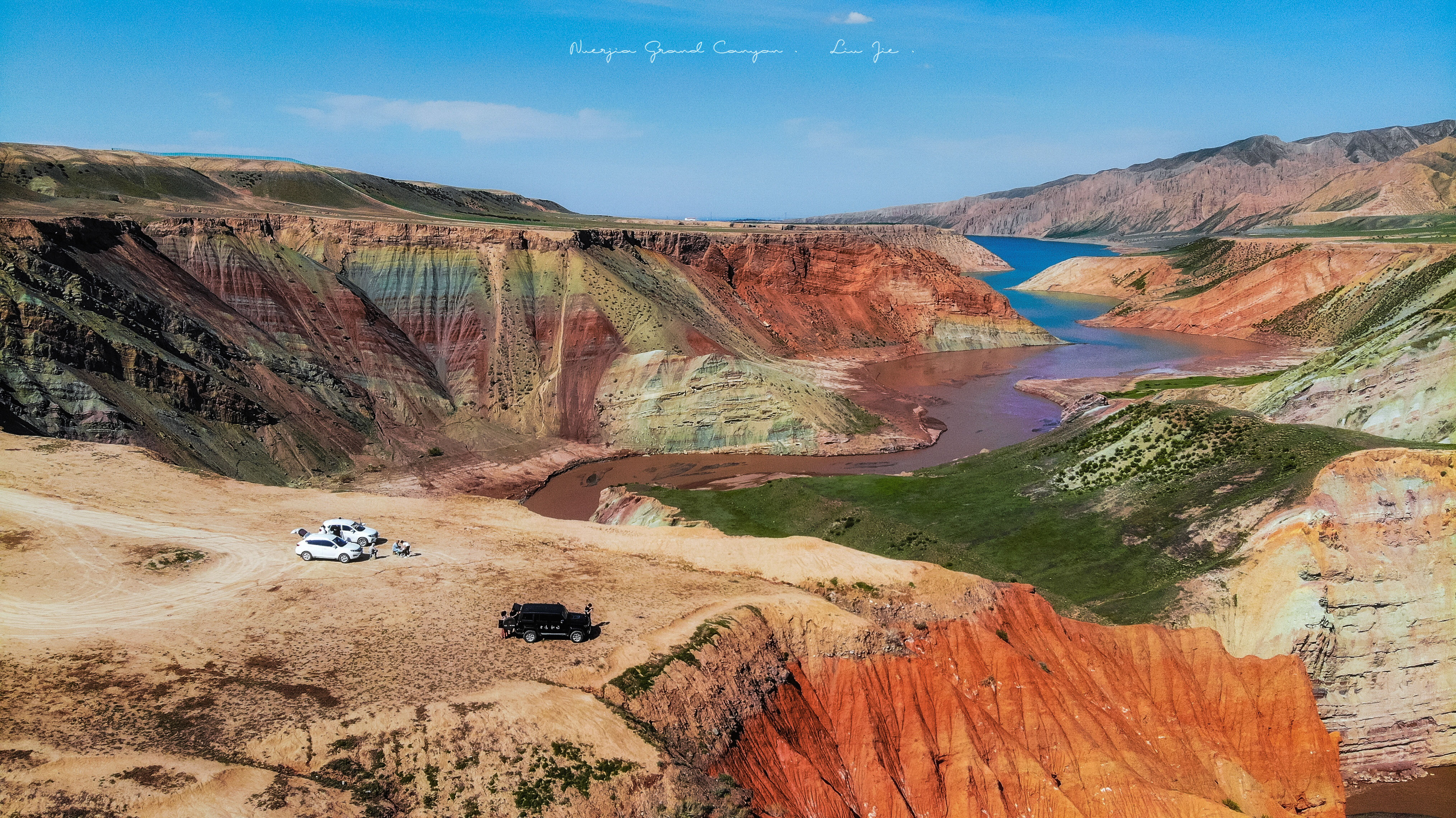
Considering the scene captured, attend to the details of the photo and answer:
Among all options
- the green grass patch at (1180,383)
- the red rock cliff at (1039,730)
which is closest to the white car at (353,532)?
the red rock cliff at (1039,730)

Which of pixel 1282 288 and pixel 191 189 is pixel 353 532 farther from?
pixel 1282 288

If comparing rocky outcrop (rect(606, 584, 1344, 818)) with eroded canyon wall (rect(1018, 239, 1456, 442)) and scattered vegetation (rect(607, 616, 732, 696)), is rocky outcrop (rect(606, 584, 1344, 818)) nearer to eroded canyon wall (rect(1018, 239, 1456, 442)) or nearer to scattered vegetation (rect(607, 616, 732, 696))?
scattered vegetation (rect(607, 616, 732, 696))

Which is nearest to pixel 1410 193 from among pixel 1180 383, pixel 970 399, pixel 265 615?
pixel 1180 383

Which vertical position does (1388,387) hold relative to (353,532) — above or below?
above

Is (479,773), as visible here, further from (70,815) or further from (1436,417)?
(1436,417)

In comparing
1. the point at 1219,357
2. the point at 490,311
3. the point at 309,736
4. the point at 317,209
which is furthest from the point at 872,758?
the point at 1219,357

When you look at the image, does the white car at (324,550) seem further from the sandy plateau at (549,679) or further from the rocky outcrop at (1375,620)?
the rocky outcrop at (1375,620)
